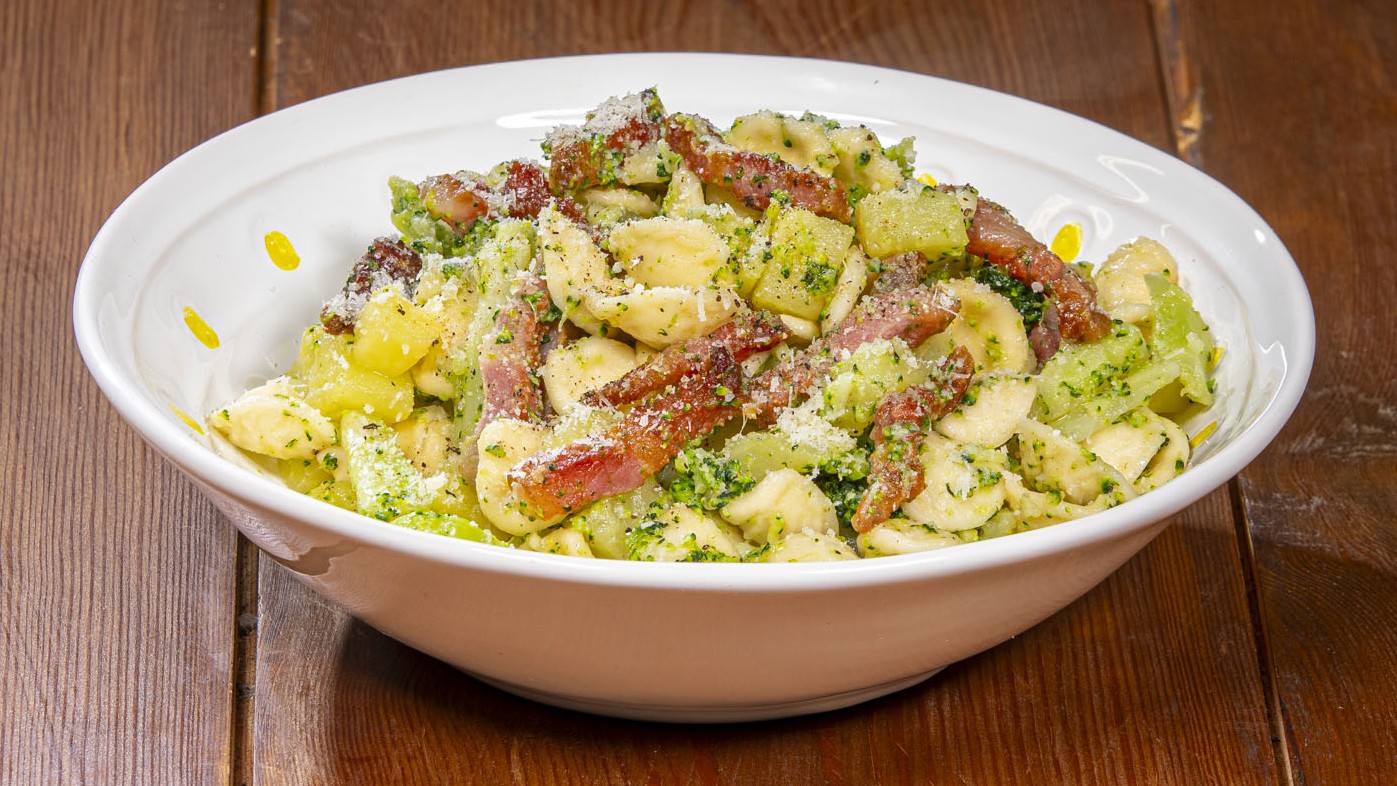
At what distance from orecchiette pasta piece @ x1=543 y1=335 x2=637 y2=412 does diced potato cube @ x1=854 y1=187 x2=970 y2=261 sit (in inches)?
12.6

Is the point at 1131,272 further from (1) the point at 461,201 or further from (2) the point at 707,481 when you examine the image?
(1) the point at 461,201

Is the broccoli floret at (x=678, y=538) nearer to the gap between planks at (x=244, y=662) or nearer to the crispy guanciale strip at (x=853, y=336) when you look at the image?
the crispy guanciale strip at (x=853, y=336)

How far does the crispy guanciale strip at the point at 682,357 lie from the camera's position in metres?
1.61

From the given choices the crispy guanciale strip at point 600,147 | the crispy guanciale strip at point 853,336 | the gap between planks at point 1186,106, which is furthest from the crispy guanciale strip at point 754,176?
the gap between planks at point 1186,106

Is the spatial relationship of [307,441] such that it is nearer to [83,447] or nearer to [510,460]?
[510,460]

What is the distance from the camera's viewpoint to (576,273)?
1.67 metres

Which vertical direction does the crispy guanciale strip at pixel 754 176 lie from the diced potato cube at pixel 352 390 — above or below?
above

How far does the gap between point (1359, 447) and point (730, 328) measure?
1.10 m

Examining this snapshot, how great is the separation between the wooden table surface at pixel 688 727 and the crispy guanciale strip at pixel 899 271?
0.47 meters

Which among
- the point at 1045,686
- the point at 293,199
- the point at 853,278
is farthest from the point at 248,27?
the point at 1045,686

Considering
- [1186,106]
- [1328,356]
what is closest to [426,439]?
[1328,356]

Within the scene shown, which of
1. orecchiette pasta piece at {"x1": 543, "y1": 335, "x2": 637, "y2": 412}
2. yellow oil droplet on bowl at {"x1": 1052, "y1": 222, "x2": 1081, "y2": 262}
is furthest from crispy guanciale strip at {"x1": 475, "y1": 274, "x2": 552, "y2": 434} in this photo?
yellow oil droplet on bowl at {"x1": 1052, "y1": 222, "x2": 1081, "y2": 262}

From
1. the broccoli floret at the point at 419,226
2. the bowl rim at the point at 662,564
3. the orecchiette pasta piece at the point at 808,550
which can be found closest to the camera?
the bowl rim at the point at 662,564

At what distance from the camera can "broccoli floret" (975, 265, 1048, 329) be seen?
179 cm
